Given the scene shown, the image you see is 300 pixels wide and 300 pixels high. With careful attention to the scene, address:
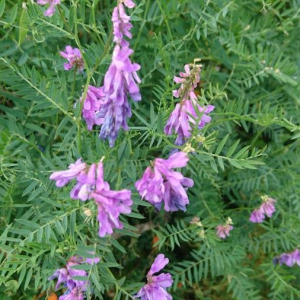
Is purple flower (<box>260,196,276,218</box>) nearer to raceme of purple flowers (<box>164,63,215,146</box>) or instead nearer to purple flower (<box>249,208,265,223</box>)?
purple flower (<box>249,208,265,223</box>)

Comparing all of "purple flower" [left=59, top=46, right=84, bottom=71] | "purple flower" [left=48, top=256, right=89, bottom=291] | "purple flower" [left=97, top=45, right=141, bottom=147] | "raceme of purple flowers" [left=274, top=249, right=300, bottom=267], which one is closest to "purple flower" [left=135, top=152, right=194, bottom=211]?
"purple flower" [left=97, top=45, right=141, bottom=147]

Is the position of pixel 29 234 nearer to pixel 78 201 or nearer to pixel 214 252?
pixel 78 201

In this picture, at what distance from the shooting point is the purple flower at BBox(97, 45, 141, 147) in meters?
1.25

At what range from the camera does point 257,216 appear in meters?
2.29

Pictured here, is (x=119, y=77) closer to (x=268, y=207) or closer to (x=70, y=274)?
(x=70, y=274)

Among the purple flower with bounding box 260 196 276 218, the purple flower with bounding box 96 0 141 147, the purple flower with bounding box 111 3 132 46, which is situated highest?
the purple flower with bounding box 111 3 132 46

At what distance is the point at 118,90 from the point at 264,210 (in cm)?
121

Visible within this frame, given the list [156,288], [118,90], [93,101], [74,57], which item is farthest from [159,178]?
[74,57]

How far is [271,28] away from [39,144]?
4.63 feet

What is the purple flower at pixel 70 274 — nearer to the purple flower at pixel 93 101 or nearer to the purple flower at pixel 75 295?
the purple flower at pixel 75 295

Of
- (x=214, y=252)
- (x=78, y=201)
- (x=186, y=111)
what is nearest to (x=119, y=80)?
(x=186, y=111)

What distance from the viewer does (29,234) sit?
1.62 meters

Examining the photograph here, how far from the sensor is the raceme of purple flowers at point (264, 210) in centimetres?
221

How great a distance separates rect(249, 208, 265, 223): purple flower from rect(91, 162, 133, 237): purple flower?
1.14 meters
